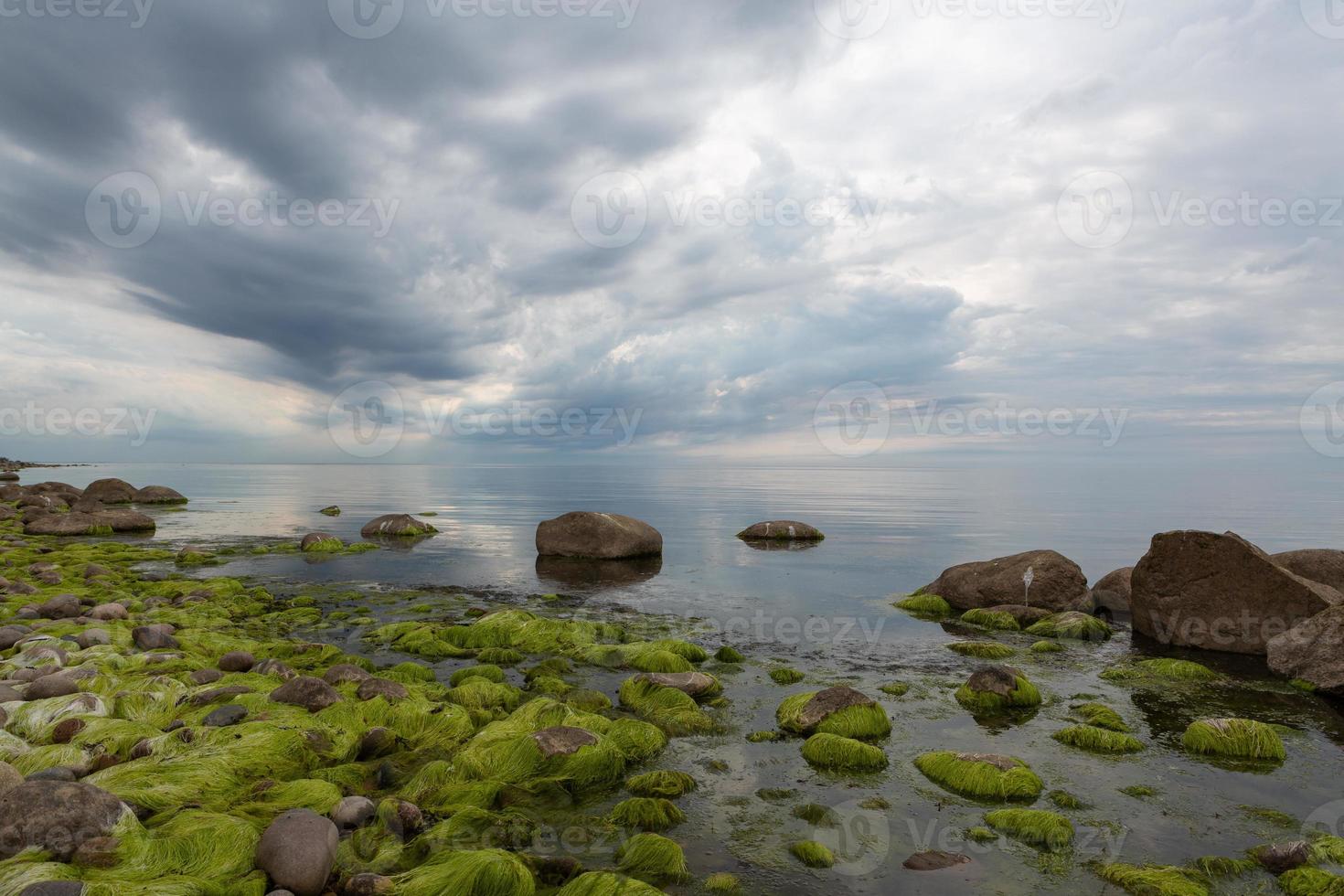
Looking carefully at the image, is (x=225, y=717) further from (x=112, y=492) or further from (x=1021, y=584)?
(x=112, y=492)

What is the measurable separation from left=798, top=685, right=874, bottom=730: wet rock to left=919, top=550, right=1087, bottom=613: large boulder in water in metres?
9.01

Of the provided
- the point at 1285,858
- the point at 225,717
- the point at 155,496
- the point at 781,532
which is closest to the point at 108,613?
the point at 225,717

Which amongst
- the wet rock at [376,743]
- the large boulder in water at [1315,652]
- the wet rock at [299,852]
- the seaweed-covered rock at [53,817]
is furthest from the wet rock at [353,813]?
the large boulder in water at [1315,652]

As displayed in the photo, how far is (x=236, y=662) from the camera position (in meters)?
9.90

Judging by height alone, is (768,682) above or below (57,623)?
below

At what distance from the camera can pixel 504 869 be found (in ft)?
16.5

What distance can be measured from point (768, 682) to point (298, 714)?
673 centimetres

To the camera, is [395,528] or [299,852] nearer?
[299,852]

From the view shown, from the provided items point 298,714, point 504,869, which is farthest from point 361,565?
point 504,869

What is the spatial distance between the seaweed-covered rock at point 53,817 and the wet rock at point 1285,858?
9.58m

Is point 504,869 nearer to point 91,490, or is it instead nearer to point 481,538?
point 481,538

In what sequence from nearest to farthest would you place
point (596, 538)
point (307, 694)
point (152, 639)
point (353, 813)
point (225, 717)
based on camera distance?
point (353, 813) → point (225, 717) → point (307, 694) → point (152, 639) → point (596, 538)

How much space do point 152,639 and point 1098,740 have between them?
575 inches

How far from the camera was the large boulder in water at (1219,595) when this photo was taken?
1183 cm
